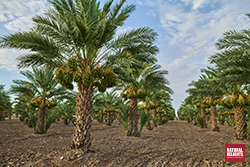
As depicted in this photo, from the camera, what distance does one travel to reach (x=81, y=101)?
7.50 metres

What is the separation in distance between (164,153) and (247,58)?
21.8 feet

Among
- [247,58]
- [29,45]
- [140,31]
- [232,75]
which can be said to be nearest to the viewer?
[29,45]

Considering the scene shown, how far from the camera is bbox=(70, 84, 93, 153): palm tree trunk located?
7195mm

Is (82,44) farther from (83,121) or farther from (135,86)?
(135,86)

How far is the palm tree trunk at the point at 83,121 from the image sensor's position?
23.6ft

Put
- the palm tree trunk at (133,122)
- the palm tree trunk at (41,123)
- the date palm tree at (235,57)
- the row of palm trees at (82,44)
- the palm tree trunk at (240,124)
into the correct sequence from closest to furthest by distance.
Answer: the row of palm trees at (82,44)
the date palm tree at (235,57)
the palm tree trunk at (133,122)
the palm tree trunk at (240,124)
the palm tree trunk at (41,123)

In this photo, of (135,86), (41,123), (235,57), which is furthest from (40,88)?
(235,57)

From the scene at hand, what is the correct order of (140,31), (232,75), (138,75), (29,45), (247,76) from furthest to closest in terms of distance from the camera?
(138,75) < (232,75) < (247,76) < (140,31) < (29,45)

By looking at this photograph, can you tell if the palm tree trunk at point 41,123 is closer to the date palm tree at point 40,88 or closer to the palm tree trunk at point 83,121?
the date palm tree at point 40,88

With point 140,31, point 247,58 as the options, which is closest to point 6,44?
point 140,31

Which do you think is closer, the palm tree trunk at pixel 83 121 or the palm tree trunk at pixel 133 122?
the palm tree trunk at pixel 83 121

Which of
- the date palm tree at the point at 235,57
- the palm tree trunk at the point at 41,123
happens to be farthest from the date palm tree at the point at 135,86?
the palm tree trunk at the point at 41,123

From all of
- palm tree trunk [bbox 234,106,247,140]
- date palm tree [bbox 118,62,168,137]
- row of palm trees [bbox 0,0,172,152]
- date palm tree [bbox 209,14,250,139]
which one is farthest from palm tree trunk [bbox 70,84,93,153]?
palm tree trunk [bbox 234,106,247,140]

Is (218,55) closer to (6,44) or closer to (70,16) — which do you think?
(70,16)
